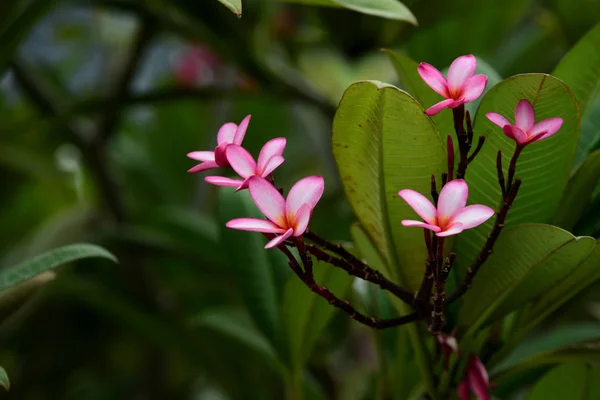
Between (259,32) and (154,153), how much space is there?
464 mm

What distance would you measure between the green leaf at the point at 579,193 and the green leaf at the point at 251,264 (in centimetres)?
24

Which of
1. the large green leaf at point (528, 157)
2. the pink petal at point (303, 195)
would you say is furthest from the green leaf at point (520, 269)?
the pink petal at point (303, 195)

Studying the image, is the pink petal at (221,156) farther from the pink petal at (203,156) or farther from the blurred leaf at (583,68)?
the blurred leaf at (583,68)

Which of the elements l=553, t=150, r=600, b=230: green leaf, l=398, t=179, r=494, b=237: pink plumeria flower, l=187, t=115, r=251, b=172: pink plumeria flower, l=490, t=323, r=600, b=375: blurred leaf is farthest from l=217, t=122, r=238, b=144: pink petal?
l=490, t=323, r=600, b=375: blurred leaf

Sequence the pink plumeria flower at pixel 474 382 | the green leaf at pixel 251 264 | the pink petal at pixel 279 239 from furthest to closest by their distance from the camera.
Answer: the green leaf at pixel 251 264, the pink plumeria flower at pixel 474 382, the pink petal at pixel 279 239

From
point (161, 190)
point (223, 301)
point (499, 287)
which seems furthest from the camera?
point (161, 190)

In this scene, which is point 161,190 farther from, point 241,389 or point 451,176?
point 451,176

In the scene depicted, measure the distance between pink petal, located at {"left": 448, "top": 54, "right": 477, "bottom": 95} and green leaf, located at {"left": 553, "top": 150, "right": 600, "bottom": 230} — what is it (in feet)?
0.39

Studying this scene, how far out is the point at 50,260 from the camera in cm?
45

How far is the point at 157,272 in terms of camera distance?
1152 millimetres

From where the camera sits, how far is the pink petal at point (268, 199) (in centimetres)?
35

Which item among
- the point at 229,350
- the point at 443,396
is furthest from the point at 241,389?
the point at 443,396

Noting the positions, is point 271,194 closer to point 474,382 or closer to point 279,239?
point 279,239

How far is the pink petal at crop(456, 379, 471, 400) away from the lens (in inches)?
17.1
